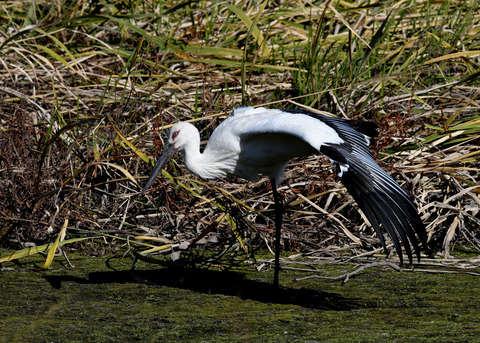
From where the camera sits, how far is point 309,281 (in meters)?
4.67

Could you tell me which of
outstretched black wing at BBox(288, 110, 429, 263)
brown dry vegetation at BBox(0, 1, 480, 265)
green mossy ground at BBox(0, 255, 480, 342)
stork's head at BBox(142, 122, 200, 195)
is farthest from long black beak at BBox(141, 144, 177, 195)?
outstretched black wing at BBox(288, 110, 429, 263)

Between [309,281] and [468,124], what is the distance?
7.05ft

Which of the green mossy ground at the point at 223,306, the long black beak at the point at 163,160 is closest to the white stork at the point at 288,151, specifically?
the long black beak at the point at 163,160

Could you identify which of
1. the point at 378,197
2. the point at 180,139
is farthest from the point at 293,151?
the point at 378,197

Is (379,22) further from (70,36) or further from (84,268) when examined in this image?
(84,268)

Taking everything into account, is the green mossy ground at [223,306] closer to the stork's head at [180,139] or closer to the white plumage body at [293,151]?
the white plumage body at [293,151]

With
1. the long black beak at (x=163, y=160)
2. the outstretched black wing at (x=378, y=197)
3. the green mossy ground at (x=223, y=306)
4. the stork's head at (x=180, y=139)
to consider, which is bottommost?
the green mossy ground at (x=223, y=306)

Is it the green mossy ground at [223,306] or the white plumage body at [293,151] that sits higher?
the white plumage body at [293,151]

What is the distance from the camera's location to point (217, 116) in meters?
6.05

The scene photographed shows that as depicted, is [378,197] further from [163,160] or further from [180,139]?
[163,160]

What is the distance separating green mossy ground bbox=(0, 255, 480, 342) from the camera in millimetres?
3500

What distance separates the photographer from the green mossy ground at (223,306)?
11.5ft

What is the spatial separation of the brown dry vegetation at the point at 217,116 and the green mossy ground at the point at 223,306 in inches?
14.2

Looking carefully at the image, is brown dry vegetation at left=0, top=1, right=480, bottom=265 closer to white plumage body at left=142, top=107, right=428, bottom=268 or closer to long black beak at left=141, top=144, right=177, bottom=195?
long black beak at left=141, top=144, right=177, bottom=195
